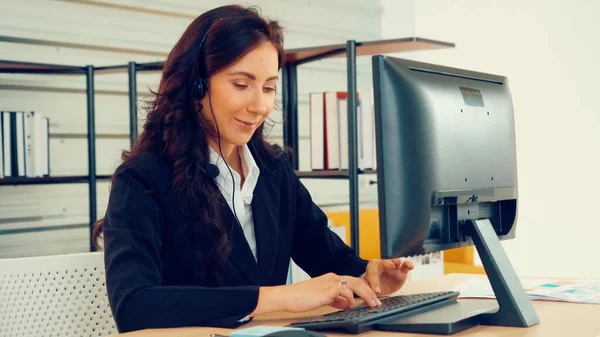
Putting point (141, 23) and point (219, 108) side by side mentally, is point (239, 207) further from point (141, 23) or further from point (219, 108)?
point (141, 23)

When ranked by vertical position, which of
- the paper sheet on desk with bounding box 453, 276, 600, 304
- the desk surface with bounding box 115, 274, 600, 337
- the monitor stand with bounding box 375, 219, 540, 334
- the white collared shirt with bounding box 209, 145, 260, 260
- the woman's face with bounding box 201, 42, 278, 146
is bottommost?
the desk surface with bounding box 115, 274, 600, 337

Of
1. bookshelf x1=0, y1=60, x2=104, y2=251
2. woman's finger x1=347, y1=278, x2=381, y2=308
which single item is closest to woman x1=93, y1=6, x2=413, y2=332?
woman's finger x1=347, y1=278, x2=381, y2=308

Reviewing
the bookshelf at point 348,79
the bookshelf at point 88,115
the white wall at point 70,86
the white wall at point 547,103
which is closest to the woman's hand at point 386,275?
the bookshelf at point 348,79

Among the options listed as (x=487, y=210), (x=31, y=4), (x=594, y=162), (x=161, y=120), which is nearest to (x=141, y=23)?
(x=31, y=4)

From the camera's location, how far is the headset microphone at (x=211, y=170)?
173 cm

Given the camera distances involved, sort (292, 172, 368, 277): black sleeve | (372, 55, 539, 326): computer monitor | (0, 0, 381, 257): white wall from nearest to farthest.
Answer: (372, 55, 539, 326): computer monitor
(292, 172, 368, 277): black sleeve
(0, 0, 381, 257): white wall

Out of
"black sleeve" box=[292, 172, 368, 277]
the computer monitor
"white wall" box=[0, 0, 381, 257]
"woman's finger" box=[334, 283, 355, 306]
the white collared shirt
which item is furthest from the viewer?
"white wall" box=[0, 0, 381, 257]

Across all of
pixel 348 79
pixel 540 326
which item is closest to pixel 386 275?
pixel 540 326

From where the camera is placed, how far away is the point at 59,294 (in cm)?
161

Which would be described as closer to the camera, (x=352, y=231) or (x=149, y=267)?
(x=149, y=267)

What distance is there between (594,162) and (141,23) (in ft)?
8.43

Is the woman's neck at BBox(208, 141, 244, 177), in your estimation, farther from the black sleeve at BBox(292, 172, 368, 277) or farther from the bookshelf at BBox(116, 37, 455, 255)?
the bookshelf at BBox(116, 37, 455, 255)

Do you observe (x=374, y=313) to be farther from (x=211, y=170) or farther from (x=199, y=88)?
(x=199, y=88)

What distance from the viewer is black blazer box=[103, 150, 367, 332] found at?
1423 millimetres
